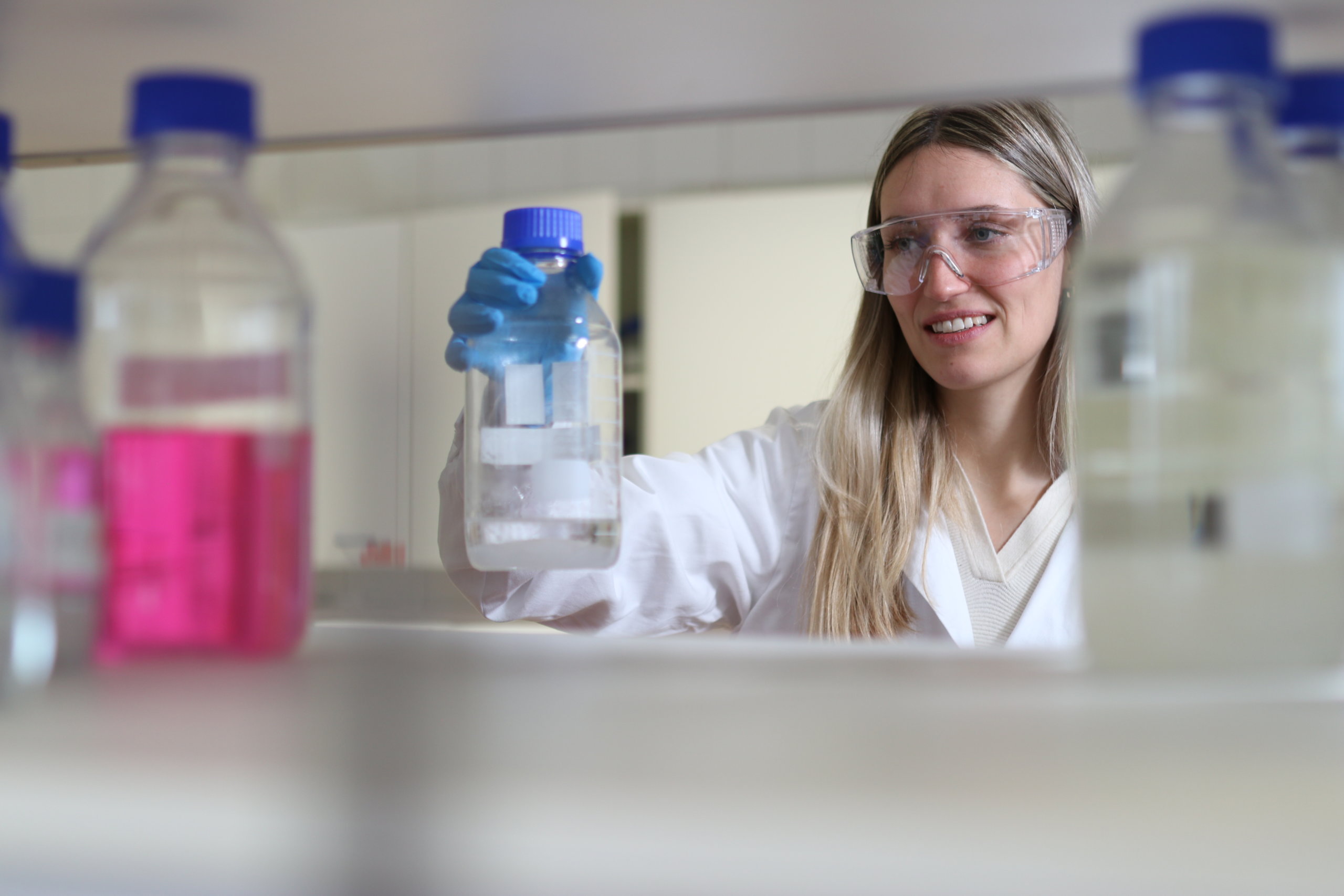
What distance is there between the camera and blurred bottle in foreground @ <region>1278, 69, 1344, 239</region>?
0.37 meters

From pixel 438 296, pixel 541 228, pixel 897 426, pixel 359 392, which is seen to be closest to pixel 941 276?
pixel 897 426

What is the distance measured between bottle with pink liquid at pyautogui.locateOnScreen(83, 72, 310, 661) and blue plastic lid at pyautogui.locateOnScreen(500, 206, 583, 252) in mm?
365

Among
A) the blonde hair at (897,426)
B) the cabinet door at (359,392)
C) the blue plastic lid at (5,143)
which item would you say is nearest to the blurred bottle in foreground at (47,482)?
the blue plastic lid at (5,143)

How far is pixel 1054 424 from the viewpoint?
5.24 feet

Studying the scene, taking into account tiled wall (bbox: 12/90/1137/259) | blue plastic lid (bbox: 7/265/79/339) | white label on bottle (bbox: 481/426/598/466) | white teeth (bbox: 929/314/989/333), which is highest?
tiled wall (bbox: 12/90/1137/259)

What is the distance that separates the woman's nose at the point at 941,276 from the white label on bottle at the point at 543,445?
673 mm

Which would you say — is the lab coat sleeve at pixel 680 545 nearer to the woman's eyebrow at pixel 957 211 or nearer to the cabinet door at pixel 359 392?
the woman's eyebrow at pixel 957 211

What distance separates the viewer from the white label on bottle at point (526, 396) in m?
0.95

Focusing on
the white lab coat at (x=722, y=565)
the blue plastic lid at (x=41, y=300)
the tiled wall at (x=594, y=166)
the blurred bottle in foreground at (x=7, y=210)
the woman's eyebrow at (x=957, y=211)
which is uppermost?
the tiled wall at (x=594, y=166)

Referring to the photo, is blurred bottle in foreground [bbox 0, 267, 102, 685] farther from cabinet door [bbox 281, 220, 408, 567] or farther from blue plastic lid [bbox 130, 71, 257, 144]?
cabinet door [bbox 281, 220, 408, 567]

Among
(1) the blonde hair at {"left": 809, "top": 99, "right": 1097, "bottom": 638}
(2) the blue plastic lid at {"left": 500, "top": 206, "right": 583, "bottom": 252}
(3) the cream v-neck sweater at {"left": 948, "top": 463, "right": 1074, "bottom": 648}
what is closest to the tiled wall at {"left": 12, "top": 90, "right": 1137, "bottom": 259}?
(1) the blonde hair at {"left": 809, "top": 99, "right": 1097, "bottom": 638}

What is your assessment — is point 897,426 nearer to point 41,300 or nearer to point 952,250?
point 952,250

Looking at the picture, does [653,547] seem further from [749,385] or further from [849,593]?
[749,385]

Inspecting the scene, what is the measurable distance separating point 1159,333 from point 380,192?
135 inches
